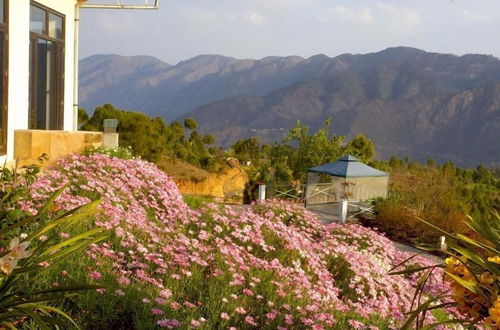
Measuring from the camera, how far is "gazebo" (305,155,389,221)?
19531 mm

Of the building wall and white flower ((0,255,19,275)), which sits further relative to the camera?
the building wall

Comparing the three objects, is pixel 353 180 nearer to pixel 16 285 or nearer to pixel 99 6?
pixel 99 6

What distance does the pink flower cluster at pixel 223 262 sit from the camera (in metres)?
3.77

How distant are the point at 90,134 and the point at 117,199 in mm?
4828

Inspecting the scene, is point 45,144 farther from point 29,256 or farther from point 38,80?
point 29,256

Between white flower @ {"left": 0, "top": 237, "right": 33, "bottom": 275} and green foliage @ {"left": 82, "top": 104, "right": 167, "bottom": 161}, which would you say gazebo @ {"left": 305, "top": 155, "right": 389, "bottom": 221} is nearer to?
green foliage @ {"left": 82, "top": 104, "right": 167, "bottom": 161}

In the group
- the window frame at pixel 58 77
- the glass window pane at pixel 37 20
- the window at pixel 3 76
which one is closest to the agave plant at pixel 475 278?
the window at pixel 3 76

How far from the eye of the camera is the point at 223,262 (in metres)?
4.57

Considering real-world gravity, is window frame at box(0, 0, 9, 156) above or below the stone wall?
above

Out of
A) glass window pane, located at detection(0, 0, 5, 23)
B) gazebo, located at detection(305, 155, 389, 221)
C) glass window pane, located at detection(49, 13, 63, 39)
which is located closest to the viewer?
glass window pane, located at detection(0, 0, 5, 23)

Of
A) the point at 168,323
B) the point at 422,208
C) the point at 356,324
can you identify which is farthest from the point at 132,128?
the point at 168,323

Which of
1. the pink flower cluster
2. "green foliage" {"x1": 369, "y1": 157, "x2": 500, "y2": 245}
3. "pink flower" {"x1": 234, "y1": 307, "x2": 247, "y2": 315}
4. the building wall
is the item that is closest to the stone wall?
the building wall

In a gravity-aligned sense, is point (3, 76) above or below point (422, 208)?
above

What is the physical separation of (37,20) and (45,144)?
9.75 ft
